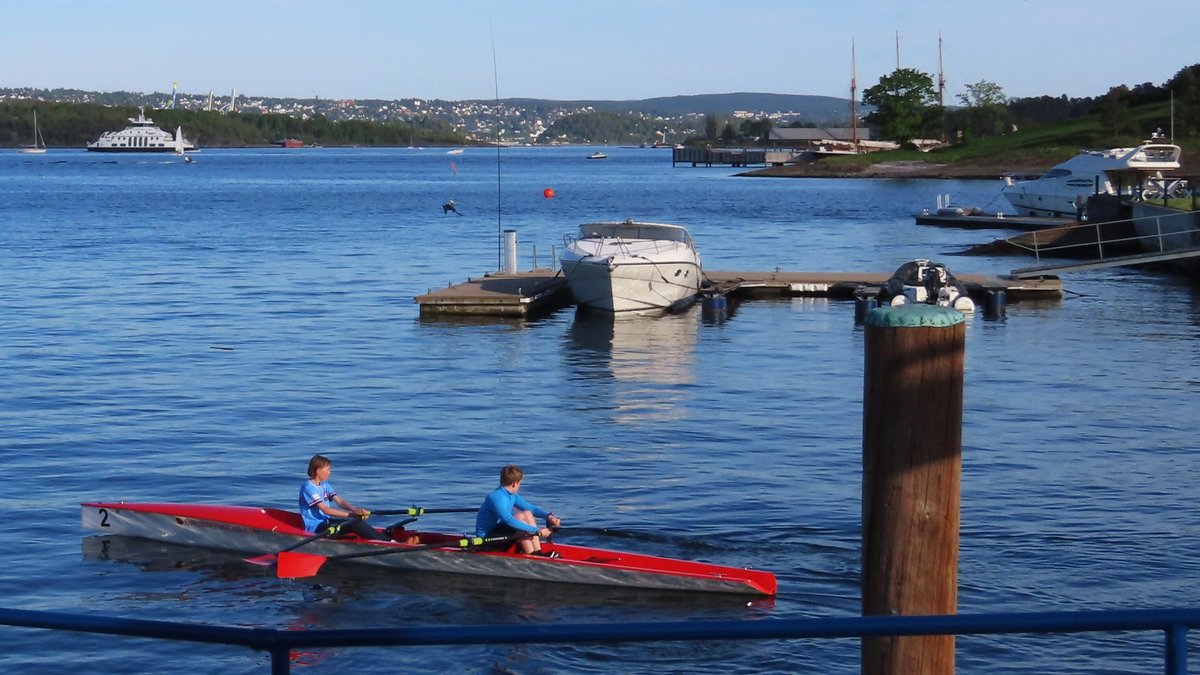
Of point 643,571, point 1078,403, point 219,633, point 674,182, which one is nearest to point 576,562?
point 643,571

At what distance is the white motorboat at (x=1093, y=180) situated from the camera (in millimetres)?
59094

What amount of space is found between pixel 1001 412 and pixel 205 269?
36.3 m

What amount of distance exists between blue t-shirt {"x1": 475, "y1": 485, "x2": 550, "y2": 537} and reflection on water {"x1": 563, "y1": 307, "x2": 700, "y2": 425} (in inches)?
382

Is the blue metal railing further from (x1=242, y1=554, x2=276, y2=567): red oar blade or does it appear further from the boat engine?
the boat engine

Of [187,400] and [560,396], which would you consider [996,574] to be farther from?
[187,400]

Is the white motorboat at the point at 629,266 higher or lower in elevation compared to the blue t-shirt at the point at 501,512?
higher

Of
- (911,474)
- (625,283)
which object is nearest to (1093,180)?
(625,283)

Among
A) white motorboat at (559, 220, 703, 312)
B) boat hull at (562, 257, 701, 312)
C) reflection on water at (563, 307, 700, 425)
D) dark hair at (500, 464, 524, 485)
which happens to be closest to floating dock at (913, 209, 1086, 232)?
white motorboat at (559, 220, 703, 312)

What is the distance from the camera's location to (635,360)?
31922 millimetres

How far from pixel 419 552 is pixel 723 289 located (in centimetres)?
2602

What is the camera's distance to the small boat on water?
14859 millimetres

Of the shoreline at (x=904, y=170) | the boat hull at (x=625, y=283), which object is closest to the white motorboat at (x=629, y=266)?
the boat hull at (x=625, y=283)

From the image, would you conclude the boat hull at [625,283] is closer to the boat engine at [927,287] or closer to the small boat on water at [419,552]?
the boat engine at [927,287]

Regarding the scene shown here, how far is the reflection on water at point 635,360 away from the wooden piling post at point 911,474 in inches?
730
